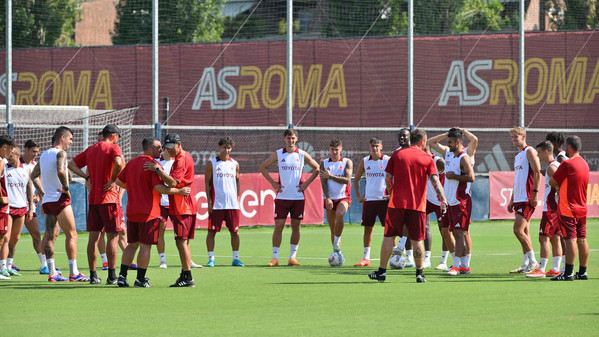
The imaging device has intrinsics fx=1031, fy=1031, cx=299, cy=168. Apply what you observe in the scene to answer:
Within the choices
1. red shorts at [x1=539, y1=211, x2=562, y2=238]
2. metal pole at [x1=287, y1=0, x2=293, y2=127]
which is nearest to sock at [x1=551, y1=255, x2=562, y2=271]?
red shorts at [x1=539, y1=211, x2=562, y2=238]

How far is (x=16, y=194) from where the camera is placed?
15719 millimetres

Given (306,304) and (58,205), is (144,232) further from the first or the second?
(306,304)

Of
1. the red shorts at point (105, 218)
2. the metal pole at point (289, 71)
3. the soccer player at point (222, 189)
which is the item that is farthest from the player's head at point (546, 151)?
the metal pole at point (289, 71)

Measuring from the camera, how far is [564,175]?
14445 mm

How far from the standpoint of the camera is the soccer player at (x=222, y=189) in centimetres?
1806

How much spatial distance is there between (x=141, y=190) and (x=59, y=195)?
1.68m

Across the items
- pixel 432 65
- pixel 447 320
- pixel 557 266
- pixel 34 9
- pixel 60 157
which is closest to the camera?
pixel 447 320

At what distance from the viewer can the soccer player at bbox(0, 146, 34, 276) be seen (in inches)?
616

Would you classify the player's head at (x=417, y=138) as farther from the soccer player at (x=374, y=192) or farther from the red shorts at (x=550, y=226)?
the soccer player at (x=374, y=192)

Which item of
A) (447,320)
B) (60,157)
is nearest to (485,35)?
(60,157)

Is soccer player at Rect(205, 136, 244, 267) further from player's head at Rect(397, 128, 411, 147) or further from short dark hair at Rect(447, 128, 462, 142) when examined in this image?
short dark hair at Rect(447, 128, 462, 142)

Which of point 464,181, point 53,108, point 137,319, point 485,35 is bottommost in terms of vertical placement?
point 137,319

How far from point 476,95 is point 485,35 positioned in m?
2.51

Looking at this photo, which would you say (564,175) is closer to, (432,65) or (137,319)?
(137,319)
